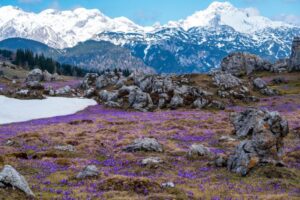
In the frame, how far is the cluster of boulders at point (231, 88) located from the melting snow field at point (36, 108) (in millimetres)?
26148

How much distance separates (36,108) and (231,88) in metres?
39.1

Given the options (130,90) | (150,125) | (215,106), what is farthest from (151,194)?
(130,90)

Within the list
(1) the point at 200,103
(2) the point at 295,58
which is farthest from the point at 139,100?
(2) the point at 295,58

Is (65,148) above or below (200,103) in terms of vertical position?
below

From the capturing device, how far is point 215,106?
6906cm

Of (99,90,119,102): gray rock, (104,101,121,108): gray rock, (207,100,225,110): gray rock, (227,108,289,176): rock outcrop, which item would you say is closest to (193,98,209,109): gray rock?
(207,100,225,110): gray rock

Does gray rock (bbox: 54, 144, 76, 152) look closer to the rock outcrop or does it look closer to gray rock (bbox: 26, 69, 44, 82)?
the rock outcrop

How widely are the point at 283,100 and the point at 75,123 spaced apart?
4136cm

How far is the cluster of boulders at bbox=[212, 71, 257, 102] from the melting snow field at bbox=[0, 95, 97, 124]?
26148 mm

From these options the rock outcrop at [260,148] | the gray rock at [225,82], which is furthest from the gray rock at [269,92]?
the rock outcrop at [260,148]

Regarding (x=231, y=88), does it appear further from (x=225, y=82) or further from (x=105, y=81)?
(x=105, y=81)

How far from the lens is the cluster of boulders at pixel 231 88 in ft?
256

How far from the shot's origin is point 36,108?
69.6 metres

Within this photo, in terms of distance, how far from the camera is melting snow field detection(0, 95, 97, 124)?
6100 centimetres
